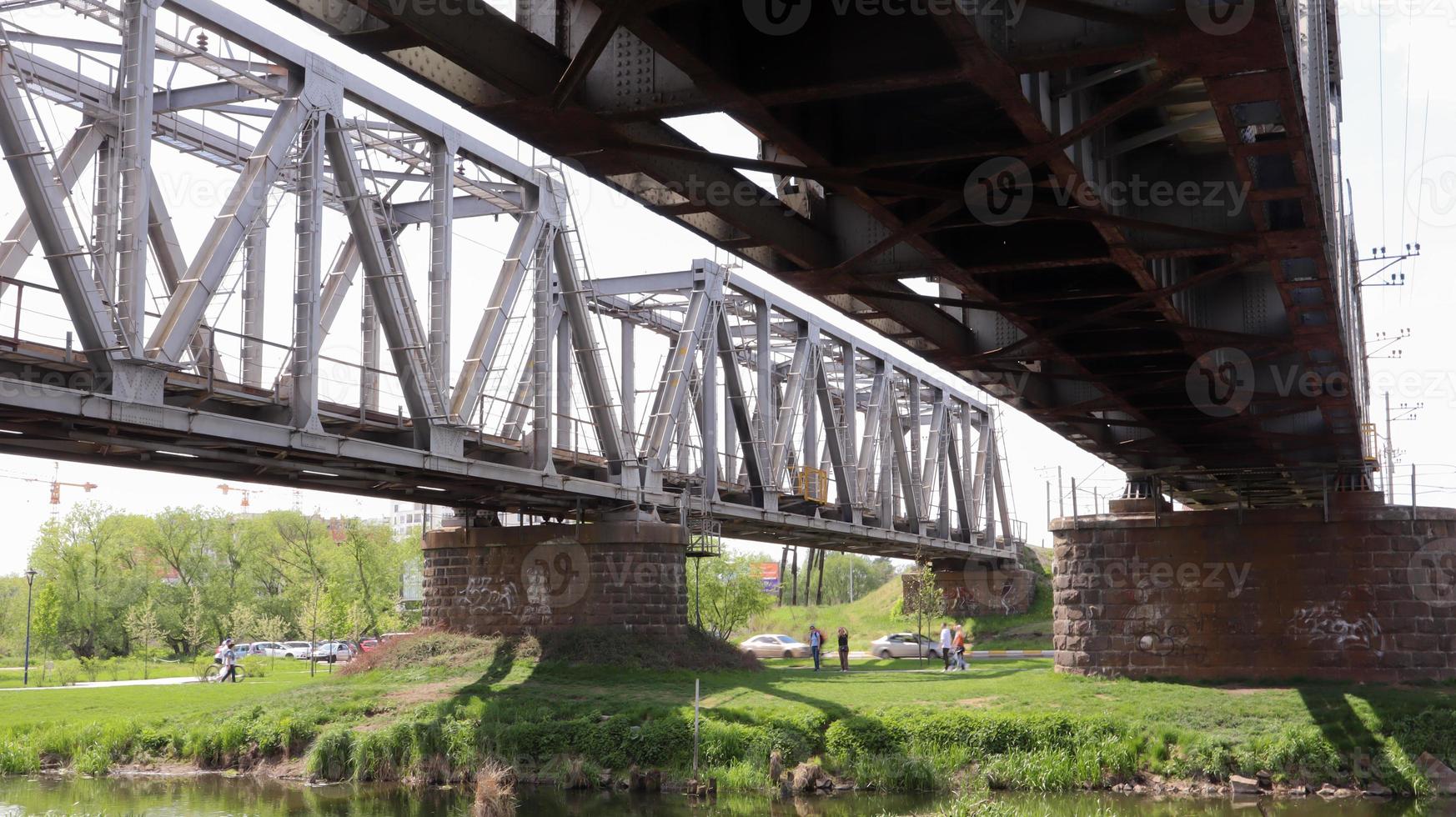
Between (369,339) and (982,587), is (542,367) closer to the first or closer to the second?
(369,339)

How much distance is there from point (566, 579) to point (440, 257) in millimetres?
9003

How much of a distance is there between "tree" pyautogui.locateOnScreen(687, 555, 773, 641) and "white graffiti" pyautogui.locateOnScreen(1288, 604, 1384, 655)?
104 ft

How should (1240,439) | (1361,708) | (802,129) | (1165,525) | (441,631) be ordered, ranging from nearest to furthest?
(802,129) < (1361,708) < (1240,439) < (1165,525) < (441,631)

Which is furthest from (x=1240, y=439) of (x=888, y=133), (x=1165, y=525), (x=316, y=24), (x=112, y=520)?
(x=112, y=520)

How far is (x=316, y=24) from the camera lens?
8102mm

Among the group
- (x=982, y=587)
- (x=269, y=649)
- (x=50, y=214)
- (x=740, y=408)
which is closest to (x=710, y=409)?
(x=740, y=408)

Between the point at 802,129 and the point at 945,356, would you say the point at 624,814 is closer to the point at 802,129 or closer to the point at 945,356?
the point at 945,356

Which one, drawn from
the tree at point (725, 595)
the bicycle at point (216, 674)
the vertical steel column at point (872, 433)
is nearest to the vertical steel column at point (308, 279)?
the bicycle at point (216, 674)

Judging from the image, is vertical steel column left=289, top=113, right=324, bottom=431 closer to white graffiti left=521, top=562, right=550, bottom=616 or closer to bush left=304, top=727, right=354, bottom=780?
bush left=304, top=727, right=354, bottom=780

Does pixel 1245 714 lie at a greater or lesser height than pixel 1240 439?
lesser

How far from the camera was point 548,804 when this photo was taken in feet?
74.1

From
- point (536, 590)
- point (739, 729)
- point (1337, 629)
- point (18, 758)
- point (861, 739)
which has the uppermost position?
point (536, 590)

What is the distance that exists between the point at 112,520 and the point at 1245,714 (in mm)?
72104

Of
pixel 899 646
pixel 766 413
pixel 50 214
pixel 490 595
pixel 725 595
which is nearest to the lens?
pixel 50 214
